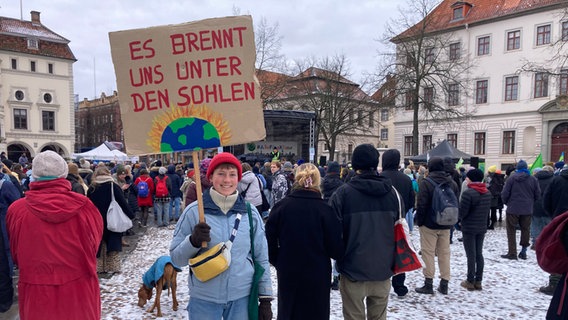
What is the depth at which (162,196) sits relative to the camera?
34.6 ft

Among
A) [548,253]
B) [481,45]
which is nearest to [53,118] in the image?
[481,45]

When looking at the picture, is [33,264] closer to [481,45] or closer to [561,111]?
[561,111]

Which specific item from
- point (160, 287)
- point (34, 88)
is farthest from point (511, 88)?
point (34, 88)

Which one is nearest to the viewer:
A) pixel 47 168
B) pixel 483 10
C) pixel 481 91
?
pixel 47 168

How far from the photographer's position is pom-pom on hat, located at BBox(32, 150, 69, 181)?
8.87ft

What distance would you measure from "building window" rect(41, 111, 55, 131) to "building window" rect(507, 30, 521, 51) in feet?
160

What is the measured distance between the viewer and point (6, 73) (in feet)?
131

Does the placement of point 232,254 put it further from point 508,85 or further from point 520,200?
point 508,85

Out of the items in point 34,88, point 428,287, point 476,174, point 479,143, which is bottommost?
point 428,287

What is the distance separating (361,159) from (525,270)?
17.1ft

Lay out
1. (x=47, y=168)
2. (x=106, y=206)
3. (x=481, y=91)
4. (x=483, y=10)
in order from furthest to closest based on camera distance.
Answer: (x=483, y=10), (x=481, y=91), (x=106, y=206), (x=47, y=168)

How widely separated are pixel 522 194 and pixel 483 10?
3693 cm

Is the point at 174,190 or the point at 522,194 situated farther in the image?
the point at 174,190

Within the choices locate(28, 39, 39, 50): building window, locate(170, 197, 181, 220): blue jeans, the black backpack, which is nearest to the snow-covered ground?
the black backpack
